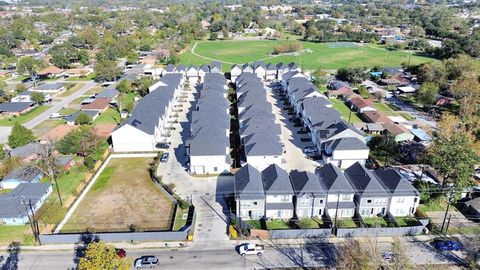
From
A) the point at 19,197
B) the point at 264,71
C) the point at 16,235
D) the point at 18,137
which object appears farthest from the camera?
the point at 264,71

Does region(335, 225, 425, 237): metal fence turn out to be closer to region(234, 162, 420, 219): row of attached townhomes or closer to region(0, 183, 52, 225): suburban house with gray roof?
region(234, 162, 420, 219): row of attached townhomes

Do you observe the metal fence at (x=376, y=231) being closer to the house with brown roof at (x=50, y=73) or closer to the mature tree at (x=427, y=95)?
the mature tree at (x=427, y=95)

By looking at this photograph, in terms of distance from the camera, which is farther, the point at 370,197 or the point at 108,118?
the point at 108,118

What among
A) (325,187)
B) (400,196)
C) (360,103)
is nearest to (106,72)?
(360,103)

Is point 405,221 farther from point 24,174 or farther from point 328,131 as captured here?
point 24,174

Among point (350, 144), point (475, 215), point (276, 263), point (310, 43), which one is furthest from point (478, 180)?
point (310, 43)

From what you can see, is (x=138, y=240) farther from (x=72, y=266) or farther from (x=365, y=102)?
(x=365, y=102)
